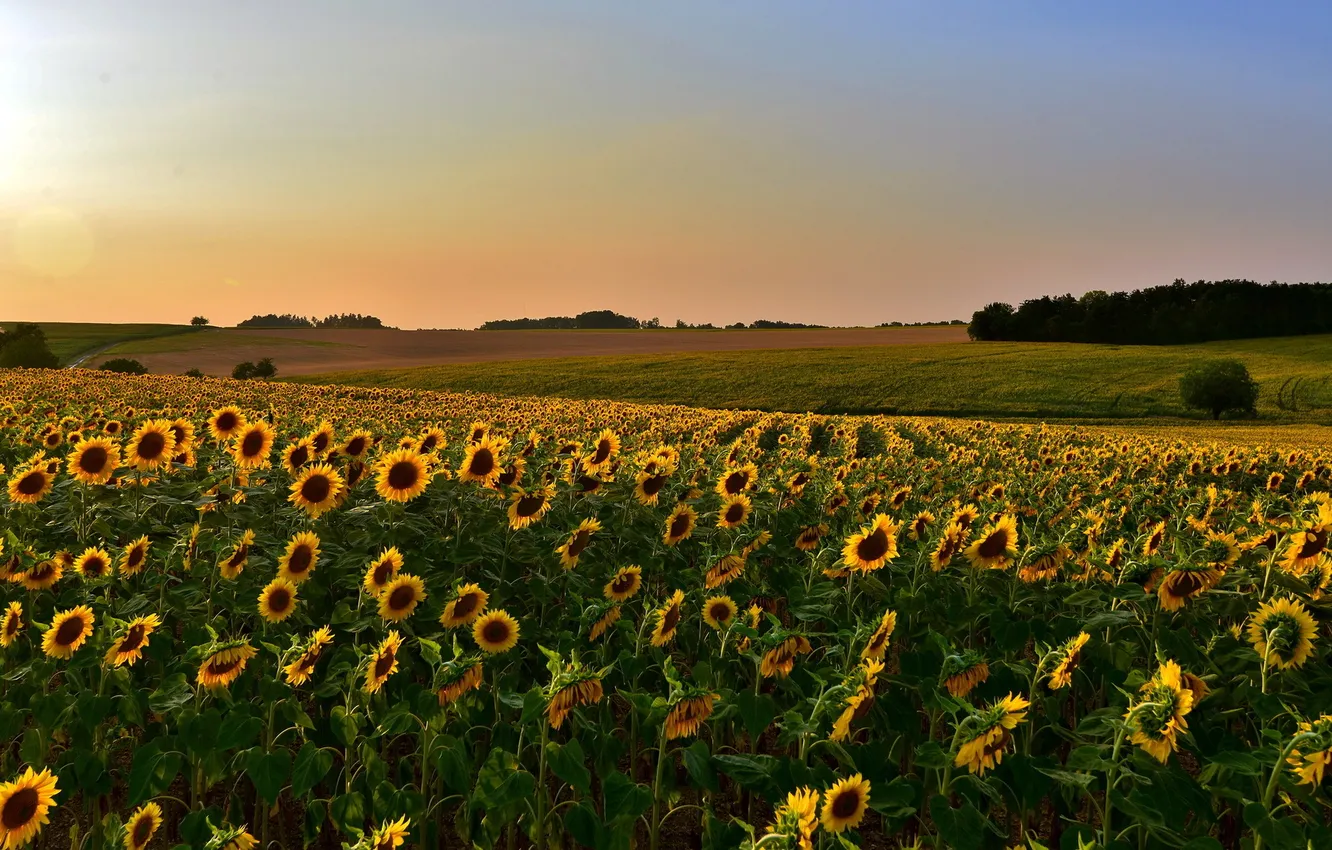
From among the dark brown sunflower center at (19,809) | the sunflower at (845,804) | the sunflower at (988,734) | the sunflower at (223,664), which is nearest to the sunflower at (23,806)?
the dark brown sunflower center at (19,809)

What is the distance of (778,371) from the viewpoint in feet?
224

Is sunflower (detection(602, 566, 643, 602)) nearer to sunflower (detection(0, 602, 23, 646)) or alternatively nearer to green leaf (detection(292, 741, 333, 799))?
green leaf (detection(292, 741, 333, 799))

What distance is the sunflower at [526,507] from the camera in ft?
17.4

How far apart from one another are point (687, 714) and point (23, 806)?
100 inches

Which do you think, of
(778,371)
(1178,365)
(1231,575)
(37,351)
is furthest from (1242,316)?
(37,351)

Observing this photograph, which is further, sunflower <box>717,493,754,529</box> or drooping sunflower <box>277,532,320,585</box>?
sunflower <box>717,493,754,529</box>

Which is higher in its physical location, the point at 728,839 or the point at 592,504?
the point at 592,504

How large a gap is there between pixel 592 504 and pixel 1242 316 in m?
117

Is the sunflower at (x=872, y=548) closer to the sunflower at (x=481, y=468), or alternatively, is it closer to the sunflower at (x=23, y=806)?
the sunflower at (x=481, y=468)

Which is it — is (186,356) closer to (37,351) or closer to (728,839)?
(37,351)

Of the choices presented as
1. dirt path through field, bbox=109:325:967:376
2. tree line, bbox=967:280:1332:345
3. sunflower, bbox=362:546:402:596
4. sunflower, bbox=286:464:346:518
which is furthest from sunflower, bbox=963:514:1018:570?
tree line, bbox=967:280:1332:345

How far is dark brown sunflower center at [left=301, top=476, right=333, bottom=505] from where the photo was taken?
5273mm

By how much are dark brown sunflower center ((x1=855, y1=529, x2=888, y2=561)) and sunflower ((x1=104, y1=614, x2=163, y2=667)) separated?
11.7 feet

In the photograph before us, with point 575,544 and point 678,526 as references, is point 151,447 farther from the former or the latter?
point 678,526
